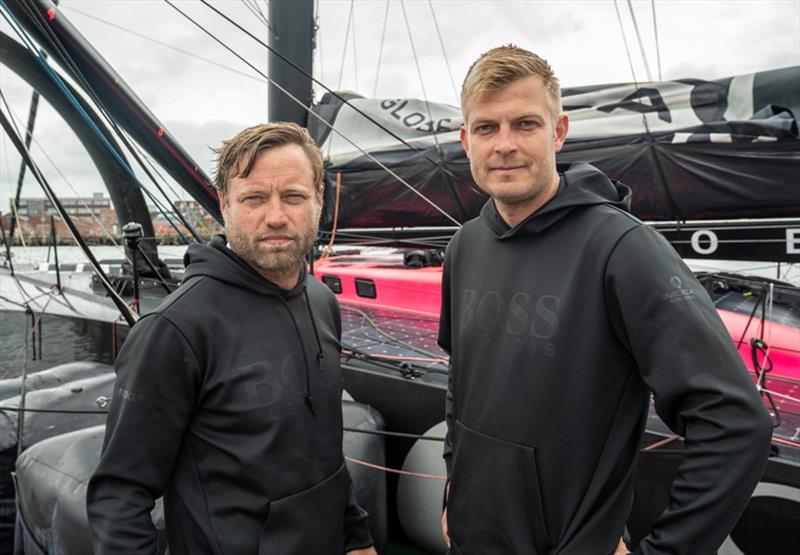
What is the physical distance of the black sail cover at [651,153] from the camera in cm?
335

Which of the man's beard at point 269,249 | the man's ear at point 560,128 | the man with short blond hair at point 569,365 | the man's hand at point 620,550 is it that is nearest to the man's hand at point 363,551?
the man with short blond hair at point 569,365

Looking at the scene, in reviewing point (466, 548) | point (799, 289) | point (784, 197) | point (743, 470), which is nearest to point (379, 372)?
point (466, 548)

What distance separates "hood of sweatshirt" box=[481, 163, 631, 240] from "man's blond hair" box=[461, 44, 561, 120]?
182 millimetres

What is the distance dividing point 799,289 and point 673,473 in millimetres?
2332

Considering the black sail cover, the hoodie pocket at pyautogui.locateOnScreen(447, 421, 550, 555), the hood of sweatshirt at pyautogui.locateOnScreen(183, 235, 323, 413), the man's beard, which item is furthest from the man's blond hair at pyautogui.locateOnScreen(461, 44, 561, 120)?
the black sail cover

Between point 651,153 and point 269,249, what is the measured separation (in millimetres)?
3117

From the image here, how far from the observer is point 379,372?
11.1 ft

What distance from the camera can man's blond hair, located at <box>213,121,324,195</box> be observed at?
4.86ft

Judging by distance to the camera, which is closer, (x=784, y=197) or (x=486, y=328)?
(x=486, y=328)

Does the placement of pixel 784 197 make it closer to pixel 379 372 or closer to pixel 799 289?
pixel 799 289

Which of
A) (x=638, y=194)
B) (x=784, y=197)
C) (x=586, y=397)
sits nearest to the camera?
(x=586, y=397)

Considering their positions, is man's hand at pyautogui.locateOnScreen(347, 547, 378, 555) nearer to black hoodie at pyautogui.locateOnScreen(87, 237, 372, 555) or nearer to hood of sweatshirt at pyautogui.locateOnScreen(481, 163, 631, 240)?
black hoodie at pyautogui.locateOnScreen(87, 237, 372, 555)

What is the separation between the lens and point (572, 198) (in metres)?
1.37

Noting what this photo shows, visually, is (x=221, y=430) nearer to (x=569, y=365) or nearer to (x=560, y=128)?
(x=569, y=365)
